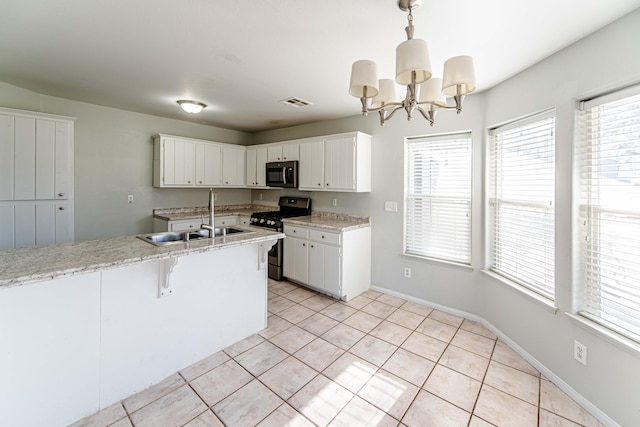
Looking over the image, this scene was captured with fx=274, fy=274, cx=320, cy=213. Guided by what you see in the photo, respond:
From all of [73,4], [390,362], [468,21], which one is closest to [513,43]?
[468,21]

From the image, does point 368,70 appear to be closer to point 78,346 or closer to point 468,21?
point 468,21

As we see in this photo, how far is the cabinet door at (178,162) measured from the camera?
13.8 feet

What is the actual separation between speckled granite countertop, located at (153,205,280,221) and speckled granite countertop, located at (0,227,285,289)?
2201 millimetres

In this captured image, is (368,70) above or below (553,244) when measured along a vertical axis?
above

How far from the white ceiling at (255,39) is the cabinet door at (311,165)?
105 centimetres

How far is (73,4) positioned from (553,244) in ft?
12.2

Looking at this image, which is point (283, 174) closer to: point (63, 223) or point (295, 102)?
point (295, 102)

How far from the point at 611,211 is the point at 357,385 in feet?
6.79

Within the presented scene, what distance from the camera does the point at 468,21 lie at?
5.77 feet

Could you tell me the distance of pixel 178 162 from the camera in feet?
14.2

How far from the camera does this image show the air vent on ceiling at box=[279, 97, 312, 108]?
3401 millimetres

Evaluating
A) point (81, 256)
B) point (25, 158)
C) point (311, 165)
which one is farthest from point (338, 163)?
point (25, 158)

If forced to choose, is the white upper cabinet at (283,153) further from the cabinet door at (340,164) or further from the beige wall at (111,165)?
the beige wall at (111,165)

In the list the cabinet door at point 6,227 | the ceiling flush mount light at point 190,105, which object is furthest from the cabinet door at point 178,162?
the cabinet door at point 6,227
